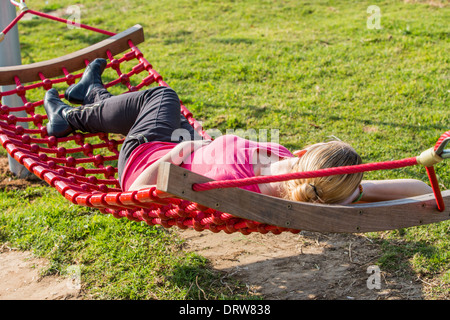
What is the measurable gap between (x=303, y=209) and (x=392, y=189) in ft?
2.00

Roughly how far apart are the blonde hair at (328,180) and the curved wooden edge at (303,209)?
0.35 feet

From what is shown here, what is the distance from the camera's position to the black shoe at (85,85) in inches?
145

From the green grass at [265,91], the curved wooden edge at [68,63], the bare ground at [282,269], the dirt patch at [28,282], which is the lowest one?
the dirt patch at [28,282]

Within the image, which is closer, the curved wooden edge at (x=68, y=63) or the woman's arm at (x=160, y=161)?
the woman's arm at (x=160, y=161)

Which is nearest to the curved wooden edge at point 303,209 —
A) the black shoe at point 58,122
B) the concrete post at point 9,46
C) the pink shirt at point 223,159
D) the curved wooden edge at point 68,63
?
the pink shirt at point 223,159

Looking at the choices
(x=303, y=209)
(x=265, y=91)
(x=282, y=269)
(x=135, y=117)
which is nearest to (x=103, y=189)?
(x=135, y=117)

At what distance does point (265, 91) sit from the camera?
18.0 feet

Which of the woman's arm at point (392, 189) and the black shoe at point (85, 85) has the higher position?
the black shoe at point (85, 85)

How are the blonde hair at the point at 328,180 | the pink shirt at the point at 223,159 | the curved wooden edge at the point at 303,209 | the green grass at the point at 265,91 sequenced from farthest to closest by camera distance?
the green grass at the point at 265,91 → the pink shirt at the point at 223,159 → the blonde hair at the point at 328,180 → the curved wooden edge at the point at 303,209

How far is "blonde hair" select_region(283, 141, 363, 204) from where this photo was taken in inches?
88.4

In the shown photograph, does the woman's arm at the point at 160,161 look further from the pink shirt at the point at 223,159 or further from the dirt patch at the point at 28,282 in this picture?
the dirt patch at the point at 28,282

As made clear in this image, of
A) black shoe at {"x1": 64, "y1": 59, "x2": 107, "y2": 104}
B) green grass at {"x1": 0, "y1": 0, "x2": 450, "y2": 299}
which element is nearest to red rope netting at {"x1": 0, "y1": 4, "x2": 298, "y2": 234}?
black shoe at {"x1": 64, "y1": 59, "x2": 107, "y2": 104}

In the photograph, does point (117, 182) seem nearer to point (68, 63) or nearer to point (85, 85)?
point (85, 85)
